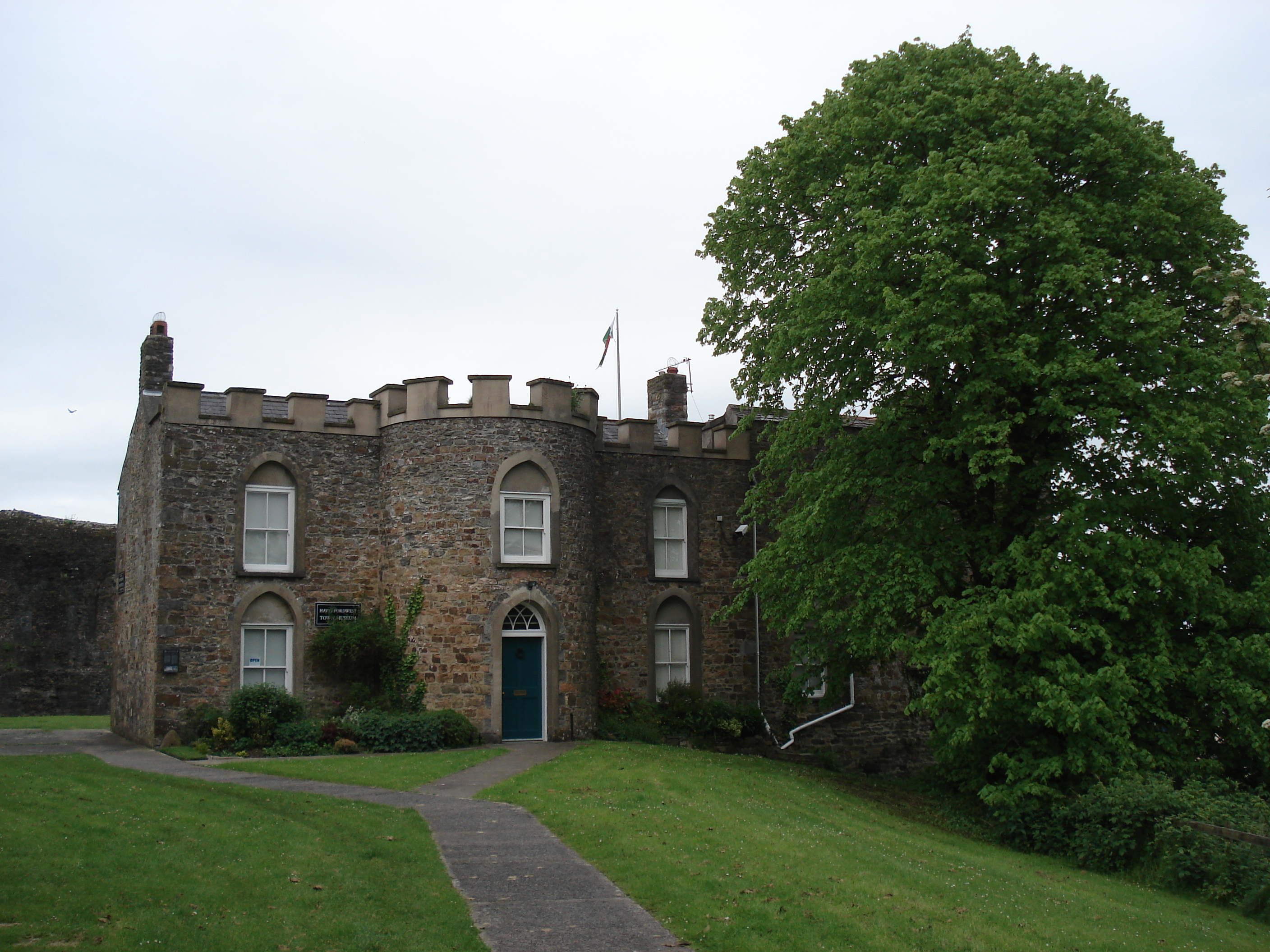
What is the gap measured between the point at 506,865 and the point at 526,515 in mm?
11955

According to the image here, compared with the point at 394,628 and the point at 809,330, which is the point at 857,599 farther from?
the point at 394,628

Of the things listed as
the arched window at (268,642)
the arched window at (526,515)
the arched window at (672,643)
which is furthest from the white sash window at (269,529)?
the arched window at (672,643)

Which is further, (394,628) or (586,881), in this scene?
Result: (394,628)

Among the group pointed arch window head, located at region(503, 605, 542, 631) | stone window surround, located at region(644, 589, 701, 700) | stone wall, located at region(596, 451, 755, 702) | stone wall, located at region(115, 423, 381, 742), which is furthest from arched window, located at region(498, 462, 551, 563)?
stone window surround, located at region(644, 589, 701, 700)

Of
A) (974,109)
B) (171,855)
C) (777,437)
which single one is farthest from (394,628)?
(974,109)

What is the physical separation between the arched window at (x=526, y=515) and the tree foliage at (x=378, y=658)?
2029mm

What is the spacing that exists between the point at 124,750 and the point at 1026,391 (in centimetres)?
1698

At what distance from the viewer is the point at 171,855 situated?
10.0m

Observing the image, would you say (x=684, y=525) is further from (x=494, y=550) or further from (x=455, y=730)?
(x=455, y=730)

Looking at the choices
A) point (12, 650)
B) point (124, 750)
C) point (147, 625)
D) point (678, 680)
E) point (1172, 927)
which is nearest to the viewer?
point (1172, 927)

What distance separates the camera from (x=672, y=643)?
25.0 m

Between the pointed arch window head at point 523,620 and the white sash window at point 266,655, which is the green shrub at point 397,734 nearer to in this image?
the white sash window at point 266,655

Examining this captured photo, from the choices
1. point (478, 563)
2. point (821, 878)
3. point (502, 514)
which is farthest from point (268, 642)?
point (821, 878)

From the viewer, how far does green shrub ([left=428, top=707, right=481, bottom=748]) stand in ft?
68.2
